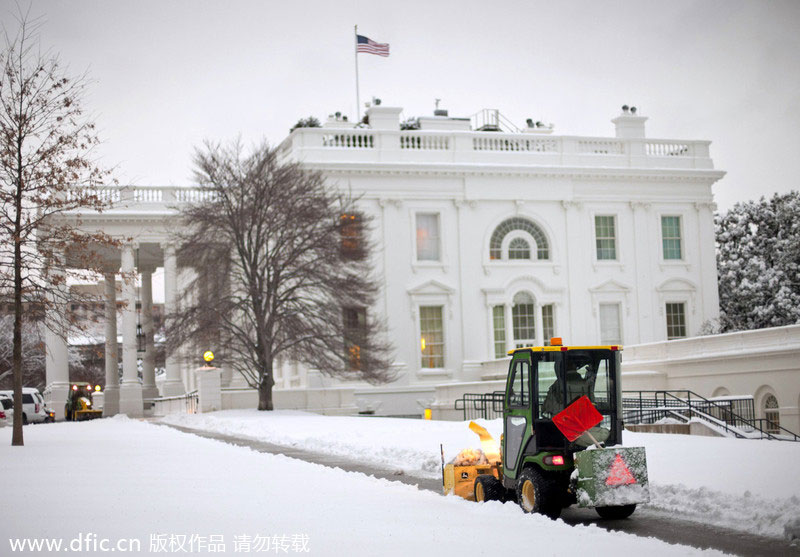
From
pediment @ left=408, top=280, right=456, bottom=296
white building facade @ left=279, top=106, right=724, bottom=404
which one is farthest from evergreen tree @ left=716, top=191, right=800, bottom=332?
pediment @ left=408, top=280, right=456, bottom=296

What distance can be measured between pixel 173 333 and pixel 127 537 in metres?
30.2

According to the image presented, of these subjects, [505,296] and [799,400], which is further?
[505,296]

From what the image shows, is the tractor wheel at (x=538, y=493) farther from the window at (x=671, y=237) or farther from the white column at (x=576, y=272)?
the window at (x=671, y=237)

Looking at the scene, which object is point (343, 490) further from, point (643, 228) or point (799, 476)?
point (643, 228)

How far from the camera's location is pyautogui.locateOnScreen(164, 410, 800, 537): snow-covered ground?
1180 cm

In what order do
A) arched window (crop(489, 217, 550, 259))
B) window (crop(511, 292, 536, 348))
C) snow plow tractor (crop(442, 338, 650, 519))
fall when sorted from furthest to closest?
1. arched window (crop(489, 217, 550, 259))
2. window (crop(511, 292, 536, 348))
3. snow plow tractor (crop(442, 338, 650, 519))

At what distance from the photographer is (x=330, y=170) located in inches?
1938

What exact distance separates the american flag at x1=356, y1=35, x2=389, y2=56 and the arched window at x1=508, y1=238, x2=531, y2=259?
37.9 ft

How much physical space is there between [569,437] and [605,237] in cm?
4318

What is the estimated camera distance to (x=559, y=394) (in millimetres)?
12391

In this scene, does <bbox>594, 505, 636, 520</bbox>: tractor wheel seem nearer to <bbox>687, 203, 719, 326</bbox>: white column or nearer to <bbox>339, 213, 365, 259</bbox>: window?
<bbox>339, 213, 365, 259</bbox>: window

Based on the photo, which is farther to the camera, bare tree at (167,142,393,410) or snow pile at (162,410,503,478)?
bare tree at (167,142,393,410)

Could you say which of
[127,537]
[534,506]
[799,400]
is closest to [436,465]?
[534,506]

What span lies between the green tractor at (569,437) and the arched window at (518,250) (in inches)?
1569
